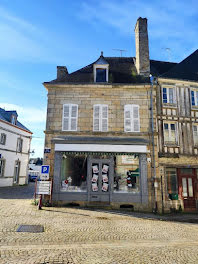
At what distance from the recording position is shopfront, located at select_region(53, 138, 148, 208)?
9.91 m

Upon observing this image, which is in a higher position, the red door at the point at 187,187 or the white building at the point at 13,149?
the white building at the point at 13,149

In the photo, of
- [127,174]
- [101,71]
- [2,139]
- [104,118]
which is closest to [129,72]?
[101,71]

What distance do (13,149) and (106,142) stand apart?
43.6 ft

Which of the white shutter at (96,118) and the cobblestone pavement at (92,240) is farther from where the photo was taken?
the white shutter at (96,118)

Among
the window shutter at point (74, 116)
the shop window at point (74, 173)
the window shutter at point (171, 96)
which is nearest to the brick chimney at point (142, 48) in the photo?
the window shutter at point (171, 96)

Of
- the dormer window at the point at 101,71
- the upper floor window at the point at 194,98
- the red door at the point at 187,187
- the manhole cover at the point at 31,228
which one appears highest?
the dormer window at the point at 101,71

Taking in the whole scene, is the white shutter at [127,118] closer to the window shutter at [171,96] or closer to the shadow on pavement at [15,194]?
the window shutter at [171,96]

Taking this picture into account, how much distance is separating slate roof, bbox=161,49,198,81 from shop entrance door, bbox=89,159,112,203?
6.72m

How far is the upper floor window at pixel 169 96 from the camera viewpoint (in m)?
11.6

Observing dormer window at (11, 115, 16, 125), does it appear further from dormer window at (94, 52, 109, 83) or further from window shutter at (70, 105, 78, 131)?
dormer window at (94, 52, 109, 83)

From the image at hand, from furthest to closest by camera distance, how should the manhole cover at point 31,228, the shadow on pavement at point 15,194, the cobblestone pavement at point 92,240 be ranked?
the shadow on pavement at point 15,194, the manhole cover at point 31,228, the cobblestone pavement at point 92,240

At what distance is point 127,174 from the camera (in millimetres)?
10297

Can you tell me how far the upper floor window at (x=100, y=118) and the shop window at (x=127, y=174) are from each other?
1.82 metres

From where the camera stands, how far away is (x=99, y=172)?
10219mm
